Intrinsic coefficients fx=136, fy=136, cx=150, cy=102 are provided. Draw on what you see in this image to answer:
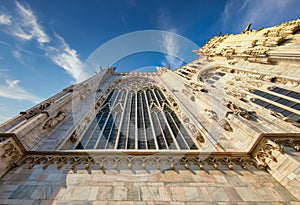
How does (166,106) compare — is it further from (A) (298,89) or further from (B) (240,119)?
(A) (298,89)

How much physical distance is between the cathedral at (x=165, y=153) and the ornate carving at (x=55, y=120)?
0.05 m

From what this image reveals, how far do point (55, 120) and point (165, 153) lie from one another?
6151 millimetres

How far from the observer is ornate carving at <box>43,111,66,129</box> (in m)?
6.84

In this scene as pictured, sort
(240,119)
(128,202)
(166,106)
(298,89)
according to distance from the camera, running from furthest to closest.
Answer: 1. (166,106)
2. (298,89)
3. (240,119)
4. (128,202)

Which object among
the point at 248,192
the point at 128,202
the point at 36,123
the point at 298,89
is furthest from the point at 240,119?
the point at 36,123

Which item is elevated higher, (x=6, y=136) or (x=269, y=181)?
(x=6, y=136)

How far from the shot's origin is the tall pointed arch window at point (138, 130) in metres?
7.32

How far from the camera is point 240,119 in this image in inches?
264

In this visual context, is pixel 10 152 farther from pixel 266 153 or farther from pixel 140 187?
pixel 266 153

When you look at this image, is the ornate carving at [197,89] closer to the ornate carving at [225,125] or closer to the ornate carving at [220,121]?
the ornate carving at [220,121]

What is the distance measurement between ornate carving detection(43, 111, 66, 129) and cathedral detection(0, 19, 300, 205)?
0.05 metres

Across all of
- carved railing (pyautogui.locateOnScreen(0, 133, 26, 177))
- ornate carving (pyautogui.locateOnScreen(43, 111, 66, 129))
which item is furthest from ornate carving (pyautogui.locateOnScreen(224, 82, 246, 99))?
carved railing (pyautogui.locateOnScreen(0, 133, 26, 177))

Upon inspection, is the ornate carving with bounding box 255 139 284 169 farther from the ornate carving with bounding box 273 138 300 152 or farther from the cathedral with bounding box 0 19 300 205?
the ornate carving with bounding box 273 138 300 152

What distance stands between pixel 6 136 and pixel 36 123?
1369mm
